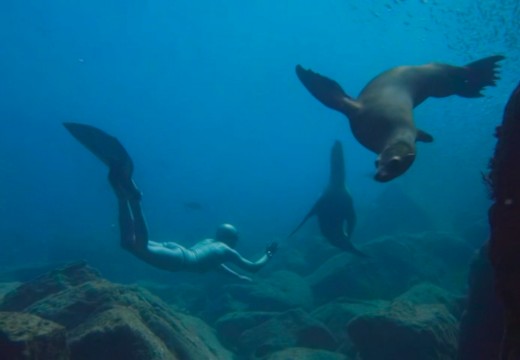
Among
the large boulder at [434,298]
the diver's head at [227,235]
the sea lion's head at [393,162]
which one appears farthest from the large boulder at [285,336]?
the sea lion's head at [393,162]

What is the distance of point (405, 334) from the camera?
5809 mm

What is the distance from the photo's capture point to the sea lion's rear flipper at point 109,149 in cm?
655

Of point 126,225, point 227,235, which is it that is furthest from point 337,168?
point 126,225

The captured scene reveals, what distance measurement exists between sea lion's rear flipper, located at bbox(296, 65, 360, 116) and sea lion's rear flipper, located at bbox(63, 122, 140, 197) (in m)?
3.35

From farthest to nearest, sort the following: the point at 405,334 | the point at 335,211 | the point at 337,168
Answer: the point at 337,168 → the point at 335,211 → the point at 405,334

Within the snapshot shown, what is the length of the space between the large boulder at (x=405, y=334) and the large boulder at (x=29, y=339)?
4287 mm

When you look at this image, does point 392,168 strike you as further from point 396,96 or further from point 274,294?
point 274,294

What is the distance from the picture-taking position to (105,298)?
223 inches

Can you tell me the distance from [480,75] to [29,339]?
6.07m

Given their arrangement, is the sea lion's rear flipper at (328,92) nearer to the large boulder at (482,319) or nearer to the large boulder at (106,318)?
the large boulder at (482,319)

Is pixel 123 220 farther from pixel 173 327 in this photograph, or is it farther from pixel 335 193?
pixel 335 193

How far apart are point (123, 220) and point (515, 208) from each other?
6.47 meters

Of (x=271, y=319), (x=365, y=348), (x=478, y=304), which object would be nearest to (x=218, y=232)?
(x=271, y=319)

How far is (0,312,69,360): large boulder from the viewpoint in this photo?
3.56m
